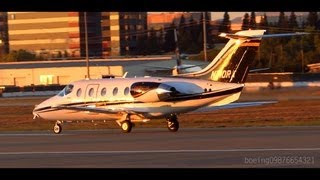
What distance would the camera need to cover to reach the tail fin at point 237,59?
2222 centimetres

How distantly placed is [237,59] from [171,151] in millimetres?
8380

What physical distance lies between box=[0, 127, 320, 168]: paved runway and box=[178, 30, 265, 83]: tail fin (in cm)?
254

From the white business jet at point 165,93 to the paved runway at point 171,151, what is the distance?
1753 millimetres

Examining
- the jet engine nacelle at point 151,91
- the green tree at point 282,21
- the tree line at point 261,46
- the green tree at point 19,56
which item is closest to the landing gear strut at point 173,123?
the jet engine nacelle at point 151,91

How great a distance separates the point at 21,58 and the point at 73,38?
607 cm

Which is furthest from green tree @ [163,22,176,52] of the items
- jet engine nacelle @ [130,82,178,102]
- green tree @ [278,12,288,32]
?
jet engine nacelle @ [130,82,178,102]

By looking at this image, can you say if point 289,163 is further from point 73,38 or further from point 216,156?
point 73,38

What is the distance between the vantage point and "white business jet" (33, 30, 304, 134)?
21.9 m

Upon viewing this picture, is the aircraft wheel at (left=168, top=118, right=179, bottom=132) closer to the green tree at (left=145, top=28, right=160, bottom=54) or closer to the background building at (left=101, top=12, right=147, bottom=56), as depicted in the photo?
the background building at (left=101, top=12, right=147, bottom=56)

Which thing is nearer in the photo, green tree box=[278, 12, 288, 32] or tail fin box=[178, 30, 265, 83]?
green tree box=[278, 12, 288, 32]

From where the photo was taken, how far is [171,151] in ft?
48.6

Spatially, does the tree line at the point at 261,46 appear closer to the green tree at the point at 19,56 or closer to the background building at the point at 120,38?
the green tree at the point at 19,56

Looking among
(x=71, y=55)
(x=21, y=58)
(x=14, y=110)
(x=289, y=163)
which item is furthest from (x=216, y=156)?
(x=71, y=55)

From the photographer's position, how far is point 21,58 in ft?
247
